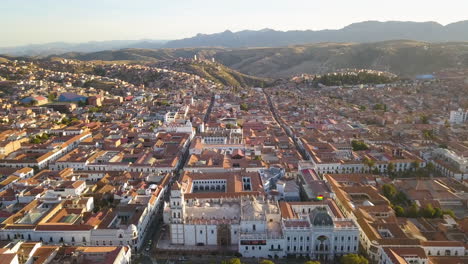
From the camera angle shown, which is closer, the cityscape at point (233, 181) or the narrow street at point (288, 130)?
the cityscape at point (233, 181)

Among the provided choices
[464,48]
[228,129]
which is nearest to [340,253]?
[228,129]

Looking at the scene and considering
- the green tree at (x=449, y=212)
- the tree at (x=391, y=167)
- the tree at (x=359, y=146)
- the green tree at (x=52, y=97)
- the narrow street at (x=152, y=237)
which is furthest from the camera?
the green tree at (x=52, y=97)

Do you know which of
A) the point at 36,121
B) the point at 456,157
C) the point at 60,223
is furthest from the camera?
the point at 36,121

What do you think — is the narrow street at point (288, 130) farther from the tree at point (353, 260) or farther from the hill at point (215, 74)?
the hill at point (215, 74)

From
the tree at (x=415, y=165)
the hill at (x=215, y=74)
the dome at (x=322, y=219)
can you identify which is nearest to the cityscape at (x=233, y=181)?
the dome at (x=322, y=219)

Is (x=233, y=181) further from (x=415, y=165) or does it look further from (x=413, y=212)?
(x=415, y=165)

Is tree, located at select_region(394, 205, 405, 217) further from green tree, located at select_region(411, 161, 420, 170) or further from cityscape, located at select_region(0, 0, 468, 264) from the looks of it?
green tree, located at select_region(411, 161, 420, 170)

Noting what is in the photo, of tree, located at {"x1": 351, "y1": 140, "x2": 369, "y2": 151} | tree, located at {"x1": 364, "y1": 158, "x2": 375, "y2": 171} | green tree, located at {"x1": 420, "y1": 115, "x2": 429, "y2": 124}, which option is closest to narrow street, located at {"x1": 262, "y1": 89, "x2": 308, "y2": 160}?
tree, located at {"x1": 351, "y1": 140, "x2": 369, "y2": 151}

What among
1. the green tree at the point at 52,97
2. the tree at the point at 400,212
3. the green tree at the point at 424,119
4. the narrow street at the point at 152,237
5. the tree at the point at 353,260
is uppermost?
the green tree at the point at 52,97

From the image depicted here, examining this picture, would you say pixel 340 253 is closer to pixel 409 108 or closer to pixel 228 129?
pixel 228 129
